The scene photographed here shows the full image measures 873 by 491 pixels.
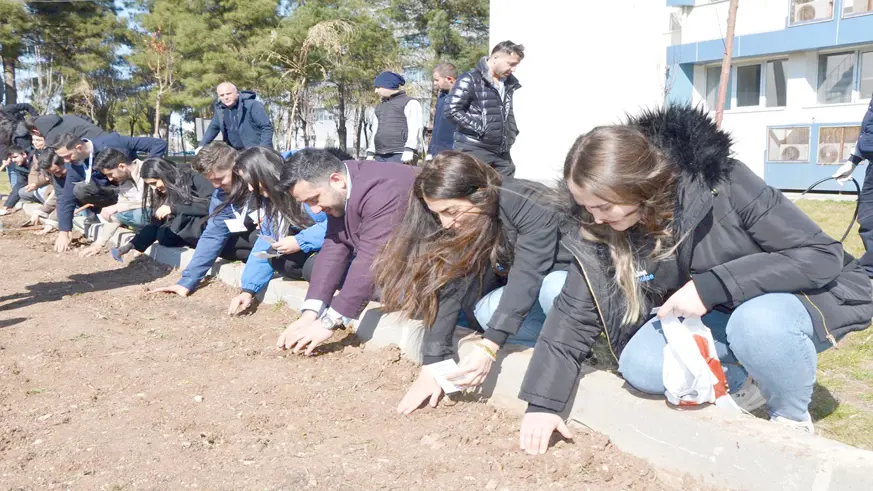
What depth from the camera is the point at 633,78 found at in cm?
1872

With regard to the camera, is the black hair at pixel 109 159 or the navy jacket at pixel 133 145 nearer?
the black hair at pixel 109 159

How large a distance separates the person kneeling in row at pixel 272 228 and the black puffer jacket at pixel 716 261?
214 centimetres

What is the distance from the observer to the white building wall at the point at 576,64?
18422mm

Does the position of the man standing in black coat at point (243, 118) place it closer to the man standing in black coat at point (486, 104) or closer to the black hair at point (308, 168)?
the man standing in black coat at point (486, 104)

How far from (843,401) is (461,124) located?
344 cm

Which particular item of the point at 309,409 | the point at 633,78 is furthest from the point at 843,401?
the point at 633,78

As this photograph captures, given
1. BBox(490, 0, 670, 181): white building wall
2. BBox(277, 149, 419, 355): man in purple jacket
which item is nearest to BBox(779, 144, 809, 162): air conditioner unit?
BBox(490, 0, 670, 181): white building wall

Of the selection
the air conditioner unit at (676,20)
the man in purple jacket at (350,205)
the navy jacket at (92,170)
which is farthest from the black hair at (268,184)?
the air conditioner unit at (676,20)

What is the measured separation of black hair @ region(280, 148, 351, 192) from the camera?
3182 mm

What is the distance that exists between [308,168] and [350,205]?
25 centimetres

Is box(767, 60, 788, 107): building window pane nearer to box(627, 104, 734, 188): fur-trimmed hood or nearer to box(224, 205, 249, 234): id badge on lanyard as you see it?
box(224, 205, 249, 234): id badge on lanyard

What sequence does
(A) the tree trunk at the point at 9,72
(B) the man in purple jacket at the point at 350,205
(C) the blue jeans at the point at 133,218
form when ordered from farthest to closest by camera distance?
(A) the tree trunk at the point at 9,72
(C) the blue jeans at the point at 133,218
(B) the man in purple jacket at the point at 350,205

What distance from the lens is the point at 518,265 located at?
8.55 ft

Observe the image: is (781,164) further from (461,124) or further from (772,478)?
(772,478)
